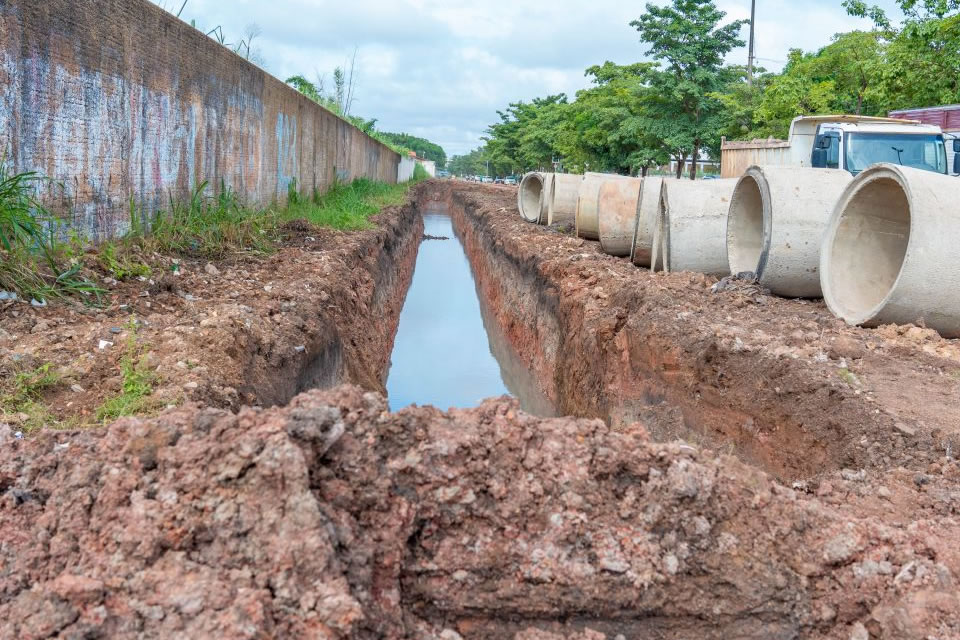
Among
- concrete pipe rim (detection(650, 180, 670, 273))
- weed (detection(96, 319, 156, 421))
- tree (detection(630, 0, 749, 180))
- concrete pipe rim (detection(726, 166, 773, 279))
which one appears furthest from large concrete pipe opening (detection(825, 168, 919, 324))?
tree (detection(630, 0, 749, 180))

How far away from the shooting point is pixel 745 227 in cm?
813

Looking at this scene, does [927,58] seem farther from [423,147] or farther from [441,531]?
[423,147]

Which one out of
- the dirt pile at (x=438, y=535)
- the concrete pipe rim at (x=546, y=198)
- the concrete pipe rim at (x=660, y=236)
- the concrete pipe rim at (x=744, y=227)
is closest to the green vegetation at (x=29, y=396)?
the dirt pile at (x=438, y=535)

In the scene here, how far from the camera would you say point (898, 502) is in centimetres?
316

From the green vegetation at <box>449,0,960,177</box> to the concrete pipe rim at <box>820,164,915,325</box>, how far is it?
33.1 feet

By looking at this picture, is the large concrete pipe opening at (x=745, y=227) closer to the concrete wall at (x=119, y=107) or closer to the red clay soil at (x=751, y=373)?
the red clay soil at (x=751, y=373)

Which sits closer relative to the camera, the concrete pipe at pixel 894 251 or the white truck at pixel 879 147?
the concrete pipe at pixel 894 251

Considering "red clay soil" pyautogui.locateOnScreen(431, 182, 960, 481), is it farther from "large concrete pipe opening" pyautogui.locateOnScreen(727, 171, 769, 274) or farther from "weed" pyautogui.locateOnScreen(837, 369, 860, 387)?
"large concrete pipe opening" pyautogui.locateOnScreen(727, 171, 769, 274)

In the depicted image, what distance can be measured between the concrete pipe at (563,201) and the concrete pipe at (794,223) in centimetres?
773

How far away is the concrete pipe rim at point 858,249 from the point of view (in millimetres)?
6363

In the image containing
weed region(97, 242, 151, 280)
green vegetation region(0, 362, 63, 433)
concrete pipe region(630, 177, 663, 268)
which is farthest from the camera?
concrete pipe region(630, 177, 663, 268)

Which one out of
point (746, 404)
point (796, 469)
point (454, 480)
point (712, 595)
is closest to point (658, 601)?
point (712, 595)

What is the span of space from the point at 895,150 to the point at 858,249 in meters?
4.91

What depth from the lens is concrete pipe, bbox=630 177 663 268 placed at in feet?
31.6
